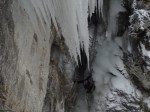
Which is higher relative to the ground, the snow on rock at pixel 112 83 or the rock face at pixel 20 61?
A: the rock face at pixel 20 61

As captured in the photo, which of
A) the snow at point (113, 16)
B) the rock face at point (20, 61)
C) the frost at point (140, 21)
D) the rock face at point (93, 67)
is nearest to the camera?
the rock face at point (20, 61)

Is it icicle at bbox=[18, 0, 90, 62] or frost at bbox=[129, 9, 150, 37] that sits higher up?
icicle at bbox=[18, 0, 90, 62]

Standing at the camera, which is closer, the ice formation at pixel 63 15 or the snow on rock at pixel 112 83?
the ice formation at pixel 63 15

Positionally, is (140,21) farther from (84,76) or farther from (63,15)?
(63,15)

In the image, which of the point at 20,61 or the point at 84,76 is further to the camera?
the point at 84,76

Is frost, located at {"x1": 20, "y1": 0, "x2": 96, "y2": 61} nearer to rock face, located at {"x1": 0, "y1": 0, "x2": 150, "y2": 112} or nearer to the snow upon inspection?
rock face, located at {"x1": 0, "y1": 0, "x2": 150, "y2": 112}

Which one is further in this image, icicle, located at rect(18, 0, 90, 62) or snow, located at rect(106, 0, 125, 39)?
snow, located at rect(106, 0, 125, 39)

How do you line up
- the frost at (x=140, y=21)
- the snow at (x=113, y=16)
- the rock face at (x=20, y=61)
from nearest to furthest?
the rock face at (x=20, y=61), the frost at (x=140, y=21), the snow at (x=113, y=16)

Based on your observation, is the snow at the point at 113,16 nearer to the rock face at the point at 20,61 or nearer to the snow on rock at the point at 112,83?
the snow on rock at the point at 112,83

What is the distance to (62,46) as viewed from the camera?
2.73 m

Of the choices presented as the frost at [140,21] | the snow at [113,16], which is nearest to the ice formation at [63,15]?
the frost at [140,21]

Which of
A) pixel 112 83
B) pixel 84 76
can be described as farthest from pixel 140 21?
pixel 84 76

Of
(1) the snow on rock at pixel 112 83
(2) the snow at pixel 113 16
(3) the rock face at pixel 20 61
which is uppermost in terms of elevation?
(3) the rock face at pixel 20 61

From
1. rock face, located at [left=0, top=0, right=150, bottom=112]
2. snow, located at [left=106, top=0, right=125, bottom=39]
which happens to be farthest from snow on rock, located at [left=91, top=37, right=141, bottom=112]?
snow, located at [left=106, top=0, right=125, bottom=39]
